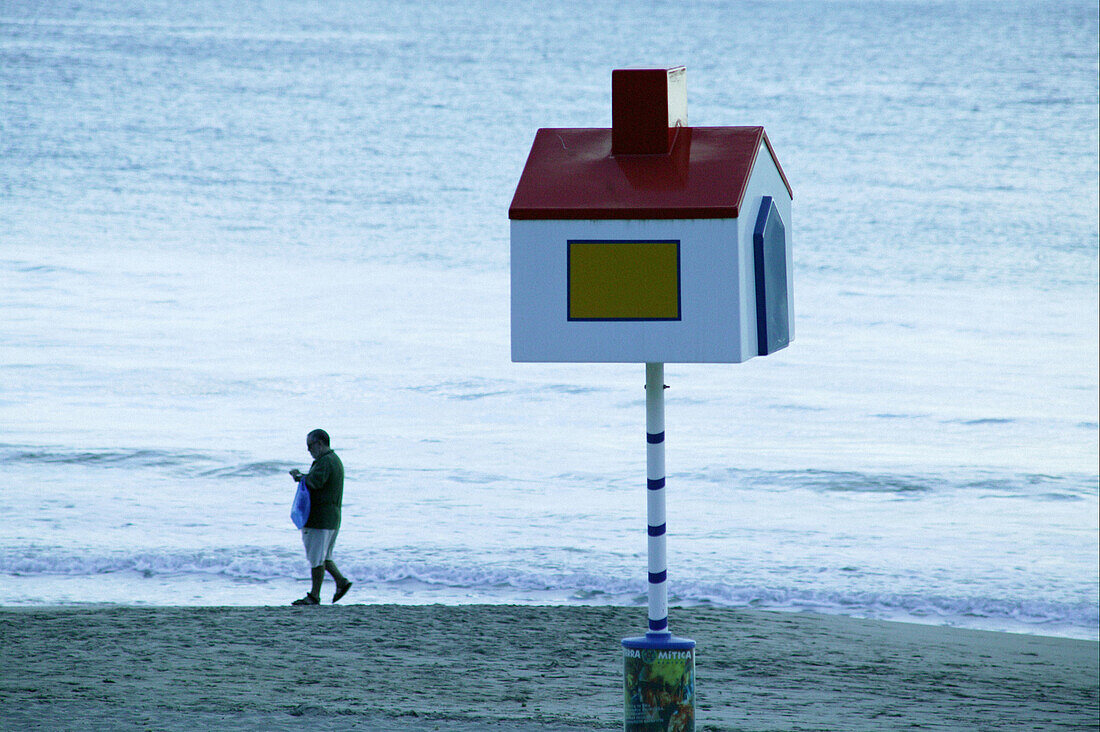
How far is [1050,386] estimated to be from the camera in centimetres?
2561

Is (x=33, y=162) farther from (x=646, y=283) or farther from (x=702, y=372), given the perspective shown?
(x=646, y=283)

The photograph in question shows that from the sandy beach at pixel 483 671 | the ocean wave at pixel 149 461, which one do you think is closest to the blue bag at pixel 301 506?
the sandy beach at pixel 483 671

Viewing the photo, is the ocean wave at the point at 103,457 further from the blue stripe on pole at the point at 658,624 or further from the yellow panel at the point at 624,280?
the yellow panel at the point at 624,280

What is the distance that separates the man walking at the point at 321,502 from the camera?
382 inches

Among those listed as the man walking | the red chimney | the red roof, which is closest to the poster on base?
the red roof

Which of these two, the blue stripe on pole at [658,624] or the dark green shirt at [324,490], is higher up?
the dark green shirt at [324,490]

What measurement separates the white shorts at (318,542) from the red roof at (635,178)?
5.12 metres

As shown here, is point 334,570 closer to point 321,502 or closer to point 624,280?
point 321,502

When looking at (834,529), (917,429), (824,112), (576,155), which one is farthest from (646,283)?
(824,112)

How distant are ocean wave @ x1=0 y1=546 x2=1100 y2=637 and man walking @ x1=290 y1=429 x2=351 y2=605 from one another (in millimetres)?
2354

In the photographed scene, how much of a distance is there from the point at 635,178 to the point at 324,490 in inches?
203

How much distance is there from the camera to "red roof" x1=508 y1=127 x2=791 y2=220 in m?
5.14

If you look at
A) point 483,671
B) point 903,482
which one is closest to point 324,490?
point 483,671

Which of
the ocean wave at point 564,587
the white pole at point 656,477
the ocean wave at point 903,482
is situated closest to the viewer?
the white pole at point 656,477
